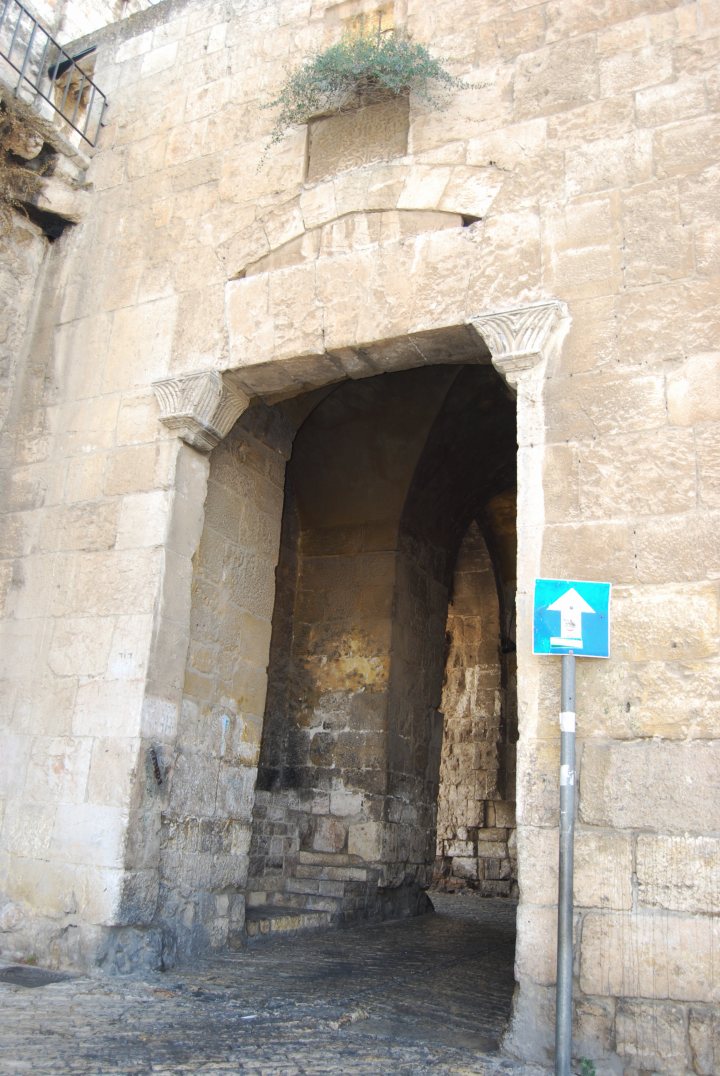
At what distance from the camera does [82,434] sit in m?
5.56

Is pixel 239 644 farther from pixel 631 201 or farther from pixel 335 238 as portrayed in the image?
pixel 631 201

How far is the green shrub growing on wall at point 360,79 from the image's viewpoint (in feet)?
16.2

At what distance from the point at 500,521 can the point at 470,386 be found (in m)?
4.37

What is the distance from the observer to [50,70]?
21.6 ft

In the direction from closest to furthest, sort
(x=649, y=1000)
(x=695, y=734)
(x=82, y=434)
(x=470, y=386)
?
(x=649, y=1000), (x=695, y=734), (x=82, y=434), (x=470, y=386)

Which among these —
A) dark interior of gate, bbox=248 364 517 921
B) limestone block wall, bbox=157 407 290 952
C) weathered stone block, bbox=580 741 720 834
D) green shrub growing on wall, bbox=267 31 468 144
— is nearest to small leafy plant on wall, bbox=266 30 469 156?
green shrub growing on wall, bbox=267 31 468 144

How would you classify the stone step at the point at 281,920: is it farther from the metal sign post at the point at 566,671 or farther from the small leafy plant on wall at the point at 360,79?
the small leafy plant on wall at the point at 360,79

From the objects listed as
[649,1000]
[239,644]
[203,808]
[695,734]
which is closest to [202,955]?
[203,808]

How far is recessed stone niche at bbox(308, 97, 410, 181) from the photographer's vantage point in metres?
5.12

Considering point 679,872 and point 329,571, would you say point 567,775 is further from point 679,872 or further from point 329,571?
point 329,571

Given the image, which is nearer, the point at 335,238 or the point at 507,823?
the point at 335,238

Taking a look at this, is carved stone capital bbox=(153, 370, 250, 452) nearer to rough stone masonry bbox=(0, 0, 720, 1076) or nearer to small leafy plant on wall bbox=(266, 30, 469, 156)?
rough stone masonry bbox=(0, 0, 720, 1076)

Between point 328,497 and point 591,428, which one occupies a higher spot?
point 328,497

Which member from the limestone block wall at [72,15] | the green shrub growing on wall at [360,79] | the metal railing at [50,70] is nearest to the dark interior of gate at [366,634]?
the green shrub growing on wall at [360,79]
